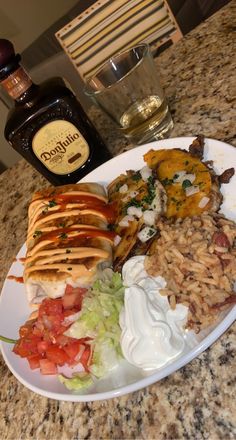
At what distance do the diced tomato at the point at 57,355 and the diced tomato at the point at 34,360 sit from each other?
0.03 metres

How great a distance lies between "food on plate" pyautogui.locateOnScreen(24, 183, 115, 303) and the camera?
3.80ft

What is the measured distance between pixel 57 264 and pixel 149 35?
1.41 metres

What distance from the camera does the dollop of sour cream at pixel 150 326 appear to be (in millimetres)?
920

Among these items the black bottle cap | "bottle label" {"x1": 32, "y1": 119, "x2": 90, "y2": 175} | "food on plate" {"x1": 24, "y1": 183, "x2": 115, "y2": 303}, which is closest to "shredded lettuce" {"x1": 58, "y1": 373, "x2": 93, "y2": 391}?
"food on plate" {"x1": 24, "y1": 183, "x2": 115, "y2": 303}

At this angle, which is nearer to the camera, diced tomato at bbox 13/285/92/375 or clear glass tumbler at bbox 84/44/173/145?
diced tomato at bbox 13/285/92/375

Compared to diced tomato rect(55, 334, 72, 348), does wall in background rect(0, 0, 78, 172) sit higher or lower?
Answer: lower

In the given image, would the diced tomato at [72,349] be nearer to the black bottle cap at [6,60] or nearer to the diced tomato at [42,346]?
the diced tomato at [42,346]

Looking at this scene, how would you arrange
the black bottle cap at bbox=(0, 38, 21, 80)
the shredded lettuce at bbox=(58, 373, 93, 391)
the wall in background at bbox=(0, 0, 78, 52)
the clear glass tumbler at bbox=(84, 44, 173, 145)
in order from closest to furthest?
1. the shredded lettuce at bbox=(58, 373, 93, 391)
2. the black bottle cap at bbox=(0, 38, 21, 80)
3. the clear glass tumbler at bbox=(84, 44, 173, 145)
4. the wall in background at bbox=(0, 0, 78, 52)

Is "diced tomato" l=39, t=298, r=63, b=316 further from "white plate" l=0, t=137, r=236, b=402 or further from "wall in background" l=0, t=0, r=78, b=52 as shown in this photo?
"wall in background" l=0, t=0, r=78, b=52

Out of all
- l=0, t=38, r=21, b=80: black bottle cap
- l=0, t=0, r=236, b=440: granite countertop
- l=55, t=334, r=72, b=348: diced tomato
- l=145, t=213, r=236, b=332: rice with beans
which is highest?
l=0, t=38, r=21, b=80: black bottle cap

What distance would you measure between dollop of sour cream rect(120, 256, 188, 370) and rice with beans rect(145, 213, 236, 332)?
2 cm

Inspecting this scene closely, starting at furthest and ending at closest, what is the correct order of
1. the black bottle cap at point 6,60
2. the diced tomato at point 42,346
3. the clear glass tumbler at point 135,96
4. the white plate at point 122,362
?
the clear glass tumbler at point 135,96 → the black bottle cap at point 6,60 → the diced tomato at point 42,346 → the white plate at point 122,362

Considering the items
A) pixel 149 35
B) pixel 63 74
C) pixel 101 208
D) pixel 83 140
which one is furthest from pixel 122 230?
pixel 63 74

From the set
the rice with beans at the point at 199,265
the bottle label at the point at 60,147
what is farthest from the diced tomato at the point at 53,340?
the bottle label at the point at 60,147
